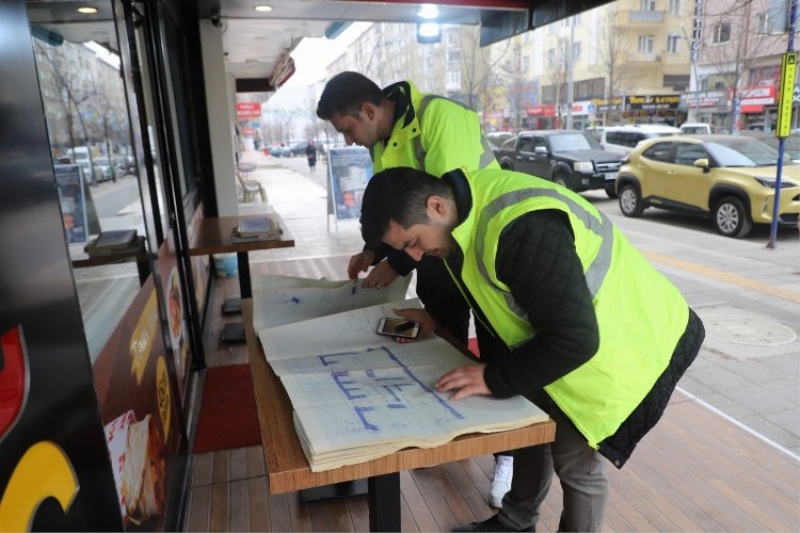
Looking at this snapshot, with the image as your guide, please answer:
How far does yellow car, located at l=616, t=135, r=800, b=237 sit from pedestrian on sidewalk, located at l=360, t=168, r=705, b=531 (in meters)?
6.33

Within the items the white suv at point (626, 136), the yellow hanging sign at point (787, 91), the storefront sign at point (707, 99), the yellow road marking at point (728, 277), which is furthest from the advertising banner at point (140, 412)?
the storefront sign at point (707, 99)

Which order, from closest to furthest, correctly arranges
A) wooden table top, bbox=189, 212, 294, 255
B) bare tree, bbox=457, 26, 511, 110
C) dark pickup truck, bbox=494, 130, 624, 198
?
wooden table top, bbox=189, 212, 294, 255 < dark pickup truck, bbox=494, 130, 624, 198 < bare tree, bbox=457, 26, 511, 110

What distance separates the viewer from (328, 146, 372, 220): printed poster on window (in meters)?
7.61

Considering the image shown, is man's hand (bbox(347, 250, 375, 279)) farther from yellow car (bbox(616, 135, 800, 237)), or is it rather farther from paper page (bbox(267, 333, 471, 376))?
yellow car (bbox(616, 135, 800, 237))

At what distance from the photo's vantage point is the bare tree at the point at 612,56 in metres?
16.8

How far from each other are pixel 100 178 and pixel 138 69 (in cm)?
96

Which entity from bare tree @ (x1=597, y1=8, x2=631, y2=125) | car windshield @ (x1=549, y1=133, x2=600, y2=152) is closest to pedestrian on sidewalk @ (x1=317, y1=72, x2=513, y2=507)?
car windshield @ (x1=549, y1=133, x2=600, y2=152)

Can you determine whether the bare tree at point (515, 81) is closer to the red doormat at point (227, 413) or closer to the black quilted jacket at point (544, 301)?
the red doormat at point (227, 413)

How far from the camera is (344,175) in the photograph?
25.1ft

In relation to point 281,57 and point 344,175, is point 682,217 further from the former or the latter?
point 281,57

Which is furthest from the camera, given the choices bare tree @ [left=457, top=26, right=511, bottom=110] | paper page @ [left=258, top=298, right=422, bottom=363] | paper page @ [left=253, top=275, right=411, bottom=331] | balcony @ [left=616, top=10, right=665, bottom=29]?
bare tree @ [left=457, top=26, right=511, bottom=110]

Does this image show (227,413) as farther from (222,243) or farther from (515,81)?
(515,81)

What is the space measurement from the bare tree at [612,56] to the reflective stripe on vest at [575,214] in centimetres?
1632

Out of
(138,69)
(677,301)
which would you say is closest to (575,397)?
(677,301)
